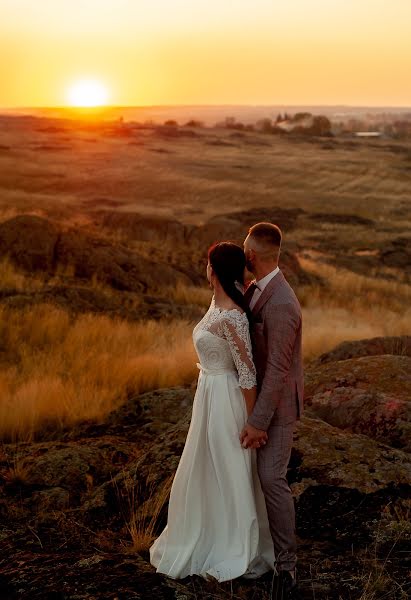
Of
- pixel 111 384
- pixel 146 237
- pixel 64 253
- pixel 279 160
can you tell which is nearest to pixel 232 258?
pixel 111 384

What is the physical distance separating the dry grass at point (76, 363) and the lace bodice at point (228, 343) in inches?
128

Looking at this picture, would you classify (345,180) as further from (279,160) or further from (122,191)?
(122,191)

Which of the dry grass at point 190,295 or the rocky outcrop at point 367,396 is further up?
the rocky outcrop at point 367,396

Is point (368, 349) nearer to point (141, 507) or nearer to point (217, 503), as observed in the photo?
point (141, 507)

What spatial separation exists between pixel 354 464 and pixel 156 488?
1283 millimetres

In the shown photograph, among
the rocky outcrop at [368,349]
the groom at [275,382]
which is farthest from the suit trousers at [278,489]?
the rocky outcrop at [368,349]

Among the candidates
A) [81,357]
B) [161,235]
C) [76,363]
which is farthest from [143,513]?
[161,235]

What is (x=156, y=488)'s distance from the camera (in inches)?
196

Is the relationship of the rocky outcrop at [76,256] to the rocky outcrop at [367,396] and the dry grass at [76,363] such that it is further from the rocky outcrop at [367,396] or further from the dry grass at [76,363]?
the rocky outcrop at [367,396]

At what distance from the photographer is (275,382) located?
3787 millimetres

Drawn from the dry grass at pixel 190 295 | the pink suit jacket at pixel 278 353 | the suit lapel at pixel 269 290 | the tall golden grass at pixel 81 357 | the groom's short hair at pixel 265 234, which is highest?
the groom's short hair at pixel 265 234

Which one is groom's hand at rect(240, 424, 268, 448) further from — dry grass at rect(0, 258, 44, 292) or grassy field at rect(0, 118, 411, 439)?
dry grass at rect(0, 258, 44, 292)

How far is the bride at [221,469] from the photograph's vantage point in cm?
387

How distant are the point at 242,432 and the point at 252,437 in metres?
0.08
